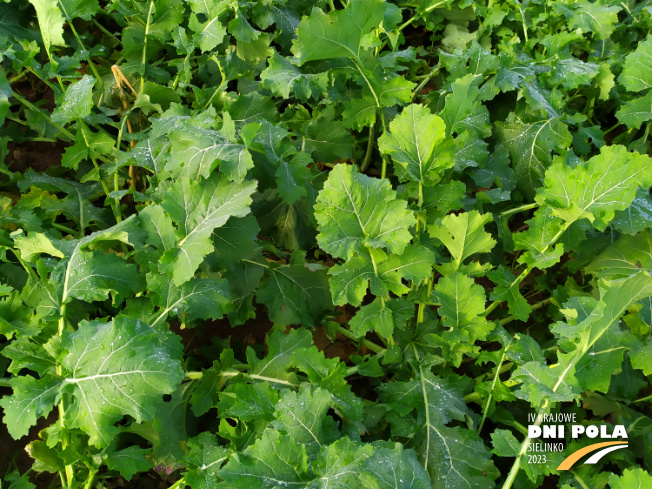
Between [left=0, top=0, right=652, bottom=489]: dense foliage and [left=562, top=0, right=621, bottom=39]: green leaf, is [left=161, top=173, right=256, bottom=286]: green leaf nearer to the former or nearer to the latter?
[left=0, top=0, right=652, bottom=489]: dense foliage

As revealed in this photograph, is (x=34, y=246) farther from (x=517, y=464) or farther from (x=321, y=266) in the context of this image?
(x=517, y=464)

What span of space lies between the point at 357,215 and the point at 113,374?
0.92 meters

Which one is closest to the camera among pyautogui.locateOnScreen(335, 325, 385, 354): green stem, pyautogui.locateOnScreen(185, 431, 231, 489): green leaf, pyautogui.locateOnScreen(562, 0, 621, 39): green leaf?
pyautogui.locateOnScreen(185, 431, 231, 489): green leaf

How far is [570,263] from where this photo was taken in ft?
8.13

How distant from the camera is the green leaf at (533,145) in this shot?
2.50 m

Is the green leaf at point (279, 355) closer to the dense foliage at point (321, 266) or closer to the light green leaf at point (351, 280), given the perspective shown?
the dense foliage at point (321, 266)

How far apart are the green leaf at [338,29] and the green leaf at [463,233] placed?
2.57 ft

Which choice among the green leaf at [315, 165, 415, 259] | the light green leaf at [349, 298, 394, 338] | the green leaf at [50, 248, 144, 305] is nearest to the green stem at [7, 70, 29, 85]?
the green leaf at [50, 248, 144, 305]

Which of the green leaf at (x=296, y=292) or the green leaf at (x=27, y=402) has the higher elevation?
the green leaf at (x=27, y=402)

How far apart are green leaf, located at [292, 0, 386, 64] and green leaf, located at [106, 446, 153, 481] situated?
1.53 meters

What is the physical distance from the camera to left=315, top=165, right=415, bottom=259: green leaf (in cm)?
185

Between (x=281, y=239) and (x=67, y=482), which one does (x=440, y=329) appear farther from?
(x=67, y=482)

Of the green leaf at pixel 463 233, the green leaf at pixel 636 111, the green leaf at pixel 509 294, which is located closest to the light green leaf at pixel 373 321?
the green leaf at pixel 463 233

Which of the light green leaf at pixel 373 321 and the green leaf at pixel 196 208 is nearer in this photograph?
the green leaf at pixel 196 208
